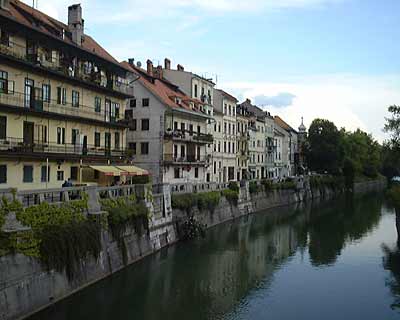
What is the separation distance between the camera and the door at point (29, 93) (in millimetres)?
34656

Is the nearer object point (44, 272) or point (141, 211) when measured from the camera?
point (44, 272)

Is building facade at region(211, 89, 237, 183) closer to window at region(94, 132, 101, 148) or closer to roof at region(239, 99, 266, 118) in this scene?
A: roof at region(239, 99, 266, 118)

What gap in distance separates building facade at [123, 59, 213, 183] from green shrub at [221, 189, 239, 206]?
21.7 feet

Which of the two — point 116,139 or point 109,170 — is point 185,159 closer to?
point 116,139

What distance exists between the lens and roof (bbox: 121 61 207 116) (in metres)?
54.6

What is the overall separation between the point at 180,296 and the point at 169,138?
30108mm

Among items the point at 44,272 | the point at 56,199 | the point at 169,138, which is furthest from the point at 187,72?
the point at 44,272

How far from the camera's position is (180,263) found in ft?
107

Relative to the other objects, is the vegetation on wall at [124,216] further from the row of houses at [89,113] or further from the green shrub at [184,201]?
the row of houses at [89,113]

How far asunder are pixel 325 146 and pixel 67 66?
6814 centimetres

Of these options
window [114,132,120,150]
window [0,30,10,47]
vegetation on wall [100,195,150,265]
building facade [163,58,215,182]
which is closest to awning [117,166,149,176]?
window [114,132,120,150]

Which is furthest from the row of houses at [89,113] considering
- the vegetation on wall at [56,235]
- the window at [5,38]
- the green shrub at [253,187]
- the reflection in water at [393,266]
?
the reflection in water at [393,266]

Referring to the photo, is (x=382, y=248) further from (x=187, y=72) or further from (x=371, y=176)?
Answer: (x=371, y=176)

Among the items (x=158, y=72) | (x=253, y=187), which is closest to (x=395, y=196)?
(x=253, y=187)
